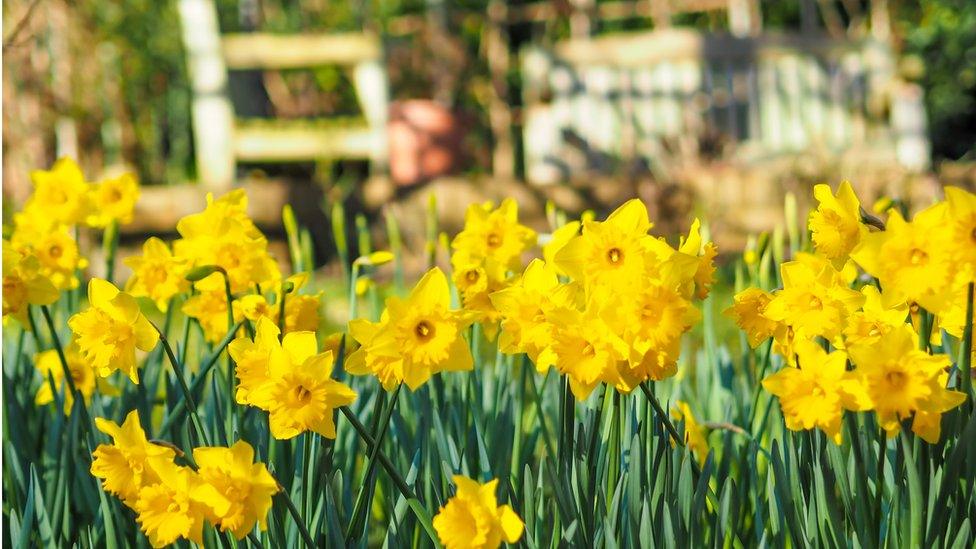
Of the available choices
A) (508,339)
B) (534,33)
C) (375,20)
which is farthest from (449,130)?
(508,339)

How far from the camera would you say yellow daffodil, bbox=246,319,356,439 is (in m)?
0.90

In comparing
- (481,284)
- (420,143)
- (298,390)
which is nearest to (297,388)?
(298,390)

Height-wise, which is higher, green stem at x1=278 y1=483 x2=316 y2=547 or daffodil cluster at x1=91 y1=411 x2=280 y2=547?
daffodil cluster at x1=91 y1=411 x2=280 y2=547

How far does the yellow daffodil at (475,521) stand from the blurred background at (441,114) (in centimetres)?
343

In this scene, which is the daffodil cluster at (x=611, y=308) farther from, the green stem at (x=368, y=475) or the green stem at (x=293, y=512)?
the green stem at (x=293, y=512)

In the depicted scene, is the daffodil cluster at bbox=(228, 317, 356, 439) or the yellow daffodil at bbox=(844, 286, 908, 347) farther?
the yellow daffodil at bbox=(844, 286, 908, 347)

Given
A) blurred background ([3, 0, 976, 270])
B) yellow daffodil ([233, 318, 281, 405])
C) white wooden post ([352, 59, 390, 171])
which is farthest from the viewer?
white wooden post ([352, 59, 390, 171])

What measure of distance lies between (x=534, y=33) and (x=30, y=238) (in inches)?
372

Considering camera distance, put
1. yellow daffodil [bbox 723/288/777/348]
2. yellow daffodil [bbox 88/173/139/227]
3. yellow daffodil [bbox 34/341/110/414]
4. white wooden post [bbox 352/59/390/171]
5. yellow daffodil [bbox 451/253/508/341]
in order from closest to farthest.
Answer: yellow daffodil [bbox 723/288/777/348]
yellow daffodil [bbox 451/253/508/341]
yellow daffodil [bbox 34/341/110/414]
yellow daffodil [bbox 88/173/139/227]
white wooden post [bbox 352/59/390/171]

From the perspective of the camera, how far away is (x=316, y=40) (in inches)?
213

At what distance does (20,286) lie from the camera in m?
1.27

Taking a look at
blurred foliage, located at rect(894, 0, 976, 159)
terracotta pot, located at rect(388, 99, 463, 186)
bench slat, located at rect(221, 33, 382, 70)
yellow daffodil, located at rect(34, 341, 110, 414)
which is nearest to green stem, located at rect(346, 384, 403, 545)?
yellow daffodil, located at rect(34, 341, 110, 414)

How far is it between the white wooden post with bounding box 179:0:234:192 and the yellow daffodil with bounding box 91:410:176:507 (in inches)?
182

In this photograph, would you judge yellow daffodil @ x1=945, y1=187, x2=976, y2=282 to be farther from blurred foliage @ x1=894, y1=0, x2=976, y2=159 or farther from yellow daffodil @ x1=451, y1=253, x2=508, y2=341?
blurred foliage @ x1=894, y1=0, x2=976, y2=159
